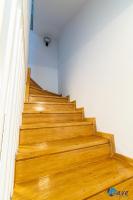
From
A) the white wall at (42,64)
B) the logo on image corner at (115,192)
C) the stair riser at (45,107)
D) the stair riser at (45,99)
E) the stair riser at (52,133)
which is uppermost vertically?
the white wall at (42,64)

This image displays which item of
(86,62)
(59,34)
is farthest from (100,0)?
(59,34)

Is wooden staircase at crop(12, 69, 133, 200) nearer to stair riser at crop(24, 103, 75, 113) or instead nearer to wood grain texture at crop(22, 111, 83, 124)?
wood grain texture at crop(22, 111, 83, 124)

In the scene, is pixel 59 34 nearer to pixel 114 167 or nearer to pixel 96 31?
pixel 96 31

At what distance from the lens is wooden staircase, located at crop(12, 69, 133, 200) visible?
37.5 inches

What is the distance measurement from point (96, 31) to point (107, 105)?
1.10 m

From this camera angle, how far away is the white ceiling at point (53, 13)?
2555 mm

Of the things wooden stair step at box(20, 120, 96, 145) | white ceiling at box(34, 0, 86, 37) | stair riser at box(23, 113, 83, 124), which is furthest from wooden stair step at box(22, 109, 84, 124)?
white ceiling at box(34, 0, 86, 37)

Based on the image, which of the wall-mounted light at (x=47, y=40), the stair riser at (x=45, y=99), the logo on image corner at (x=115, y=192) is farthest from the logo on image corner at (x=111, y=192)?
the wall-mounted light at (x=47, y=40)

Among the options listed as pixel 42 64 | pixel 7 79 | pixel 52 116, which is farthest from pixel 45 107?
pixel 42 64

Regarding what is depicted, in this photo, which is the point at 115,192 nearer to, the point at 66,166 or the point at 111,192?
the point at 111,192

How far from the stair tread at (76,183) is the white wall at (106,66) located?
0.30 meters

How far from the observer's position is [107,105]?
5.60ft

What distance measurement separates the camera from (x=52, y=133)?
5.17 feet

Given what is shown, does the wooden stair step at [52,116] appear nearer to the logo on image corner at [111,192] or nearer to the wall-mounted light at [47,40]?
the logo on image corner at [111,192]
